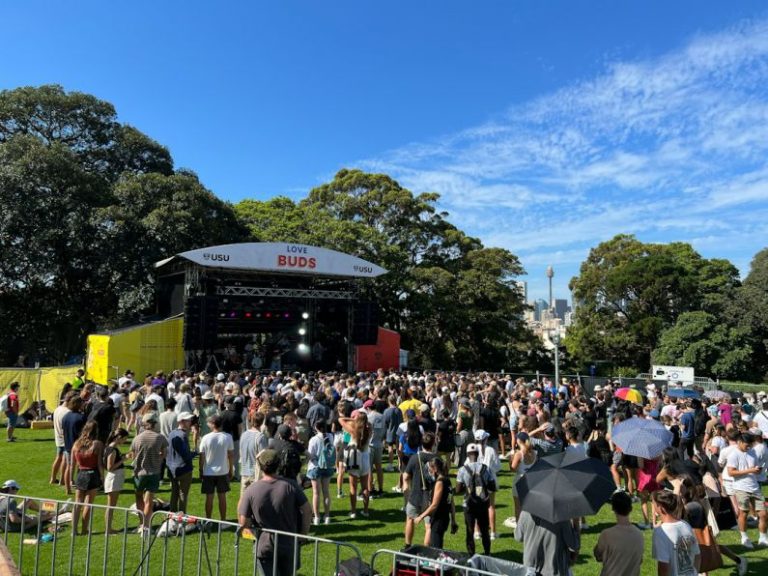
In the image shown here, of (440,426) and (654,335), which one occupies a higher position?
(654,335)

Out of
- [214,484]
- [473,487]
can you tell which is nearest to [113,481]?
[214,484]

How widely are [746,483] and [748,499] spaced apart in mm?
188

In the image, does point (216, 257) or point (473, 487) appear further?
point (216, 257)

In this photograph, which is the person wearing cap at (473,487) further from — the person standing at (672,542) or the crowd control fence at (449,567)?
the person standing at (672,542)

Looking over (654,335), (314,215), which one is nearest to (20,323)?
(314,215)

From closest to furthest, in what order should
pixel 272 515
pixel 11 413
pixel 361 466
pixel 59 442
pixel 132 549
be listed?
pixel 272 515, pixel 132 549, pixel 361 466, pixel 59 442, pixel 11 413

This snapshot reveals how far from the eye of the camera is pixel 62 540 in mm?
6031

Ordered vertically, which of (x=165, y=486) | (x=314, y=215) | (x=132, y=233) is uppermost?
(x=314, y=215)

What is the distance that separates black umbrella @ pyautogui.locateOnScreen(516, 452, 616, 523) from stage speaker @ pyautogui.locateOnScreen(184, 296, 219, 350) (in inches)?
712

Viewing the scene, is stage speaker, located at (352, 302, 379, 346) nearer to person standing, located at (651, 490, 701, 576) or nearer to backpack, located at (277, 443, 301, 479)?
backpack, located at (277, 443, 301, 479)

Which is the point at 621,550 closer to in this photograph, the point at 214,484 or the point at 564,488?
the point at 564,488

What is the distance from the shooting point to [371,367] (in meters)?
27.2

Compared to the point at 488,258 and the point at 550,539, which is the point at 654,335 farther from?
the point at 550,539

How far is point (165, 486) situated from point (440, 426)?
4.30 m
